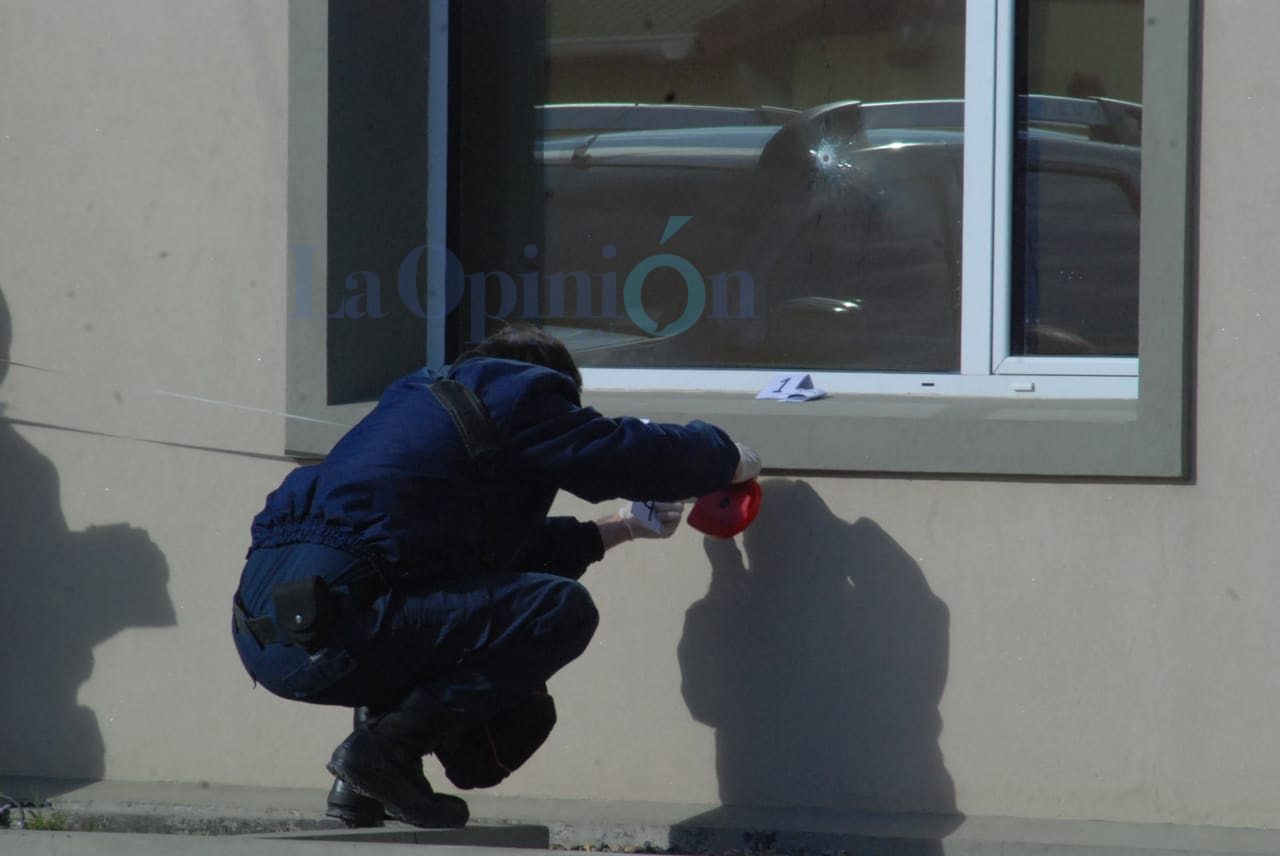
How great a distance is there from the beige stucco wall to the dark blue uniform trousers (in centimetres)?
64

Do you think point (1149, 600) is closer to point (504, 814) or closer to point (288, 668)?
point (504, 814)

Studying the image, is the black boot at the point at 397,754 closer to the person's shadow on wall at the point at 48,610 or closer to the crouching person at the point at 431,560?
the crouching person at the point at 431,560

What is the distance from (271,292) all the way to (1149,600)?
2.36m

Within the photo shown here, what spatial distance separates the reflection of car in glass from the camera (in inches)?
156

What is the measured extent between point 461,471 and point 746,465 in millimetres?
675

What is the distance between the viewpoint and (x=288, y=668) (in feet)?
10.8

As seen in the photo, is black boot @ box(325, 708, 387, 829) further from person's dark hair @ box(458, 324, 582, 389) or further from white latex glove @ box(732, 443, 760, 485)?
white latex glove @ box(732, 443, 760, 485)

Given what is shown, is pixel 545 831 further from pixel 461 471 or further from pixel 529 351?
pixel 529 351

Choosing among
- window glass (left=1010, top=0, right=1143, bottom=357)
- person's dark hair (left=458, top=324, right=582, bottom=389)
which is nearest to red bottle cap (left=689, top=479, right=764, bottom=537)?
person's dark hair (left=458, top=324, right=582, bottom=389)

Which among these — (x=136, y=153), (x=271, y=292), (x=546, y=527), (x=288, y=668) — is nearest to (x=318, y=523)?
(x=288, y=668)

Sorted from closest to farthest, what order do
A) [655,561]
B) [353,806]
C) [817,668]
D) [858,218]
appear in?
[353,806], [817,668], [655,561], [858,218]

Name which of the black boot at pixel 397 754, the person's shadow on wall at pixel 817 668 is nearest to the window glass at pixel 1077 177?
the person's shadow on wall at pixel 817 668

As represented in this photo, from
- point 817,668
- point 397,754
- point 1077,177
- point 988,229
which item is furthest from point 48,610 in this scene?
point 1077,177

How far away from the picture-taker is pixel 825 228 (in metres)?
4.18
